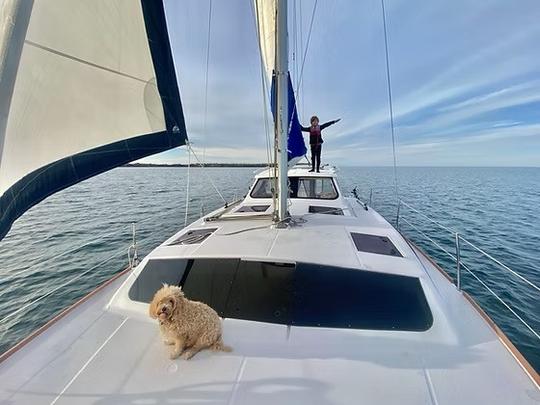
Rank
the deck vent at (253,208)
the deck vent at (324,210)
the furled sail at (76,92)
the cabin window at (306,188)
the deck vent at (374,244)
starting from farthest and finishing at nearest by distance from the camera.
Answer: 1. the cabin window at (306,188)
2. the deck vent at (253,208)
3. the deck vent at (324,210)
4. the deck vent at (374,244)
5. the furled sail at (76,92)

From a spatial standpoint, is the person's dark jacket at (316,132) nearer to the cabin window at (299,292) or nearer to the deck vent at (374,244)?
the deck vent at (374,244)

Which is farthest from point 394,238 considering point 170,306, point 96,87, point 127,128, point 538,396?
point 96,87

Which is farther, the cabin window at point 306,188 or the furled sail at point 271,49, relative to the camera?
the cabin window at point 306,188

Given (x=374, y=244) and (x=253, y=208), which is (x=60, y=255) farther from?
(x=374, y=244)

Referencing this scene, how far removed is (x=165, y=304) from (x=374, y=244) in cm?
250

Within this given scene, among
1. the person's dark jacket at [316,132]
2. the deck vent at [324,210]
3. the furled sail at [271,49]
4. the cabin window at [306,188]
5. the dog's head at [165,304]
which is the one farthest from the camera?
the cabin window at [306,188]

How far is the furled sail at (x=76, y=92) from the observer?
4.90 ft

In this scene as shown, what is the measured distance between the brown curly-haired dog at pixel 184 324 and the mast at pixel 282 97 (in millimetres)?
2101

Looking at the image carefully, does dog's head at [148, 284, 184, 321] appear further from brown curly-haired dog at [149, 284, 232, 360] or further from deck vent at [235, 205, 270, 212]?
deck vent at [235, 205, 270, 212]

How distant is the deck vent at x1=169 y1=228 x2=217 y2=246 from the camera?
11.8 feet

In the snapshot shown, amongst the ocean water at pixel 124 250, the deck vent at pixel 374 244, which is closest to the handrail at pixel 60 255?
the ocean water at pixel 124 250

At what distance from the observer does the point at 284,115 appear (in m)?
4.05

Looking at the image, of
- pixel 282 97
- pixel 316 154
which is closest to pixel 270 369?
pixel 282 97

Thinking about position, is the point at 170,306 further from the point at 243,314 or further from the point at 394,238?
the point at 394,238
